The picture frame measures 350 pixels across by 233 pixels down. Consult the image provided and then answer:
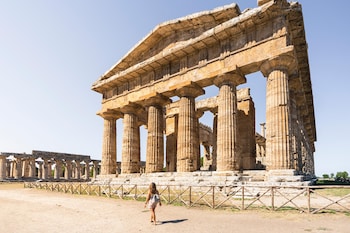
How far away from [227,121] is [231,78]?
301cm

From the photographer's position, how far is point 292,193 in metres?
13.1

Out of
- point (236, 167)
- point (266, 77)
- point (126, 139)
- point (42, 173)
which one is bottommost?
point (42, 173)

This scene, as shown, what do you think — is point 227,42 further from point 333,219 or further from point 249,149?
point 333,219

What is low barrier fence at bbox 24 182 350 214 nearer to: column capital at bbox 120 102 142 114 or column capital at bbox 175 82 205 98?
column capital at bbox 175 82 205 98

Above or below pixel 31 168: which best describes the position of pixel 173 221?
above

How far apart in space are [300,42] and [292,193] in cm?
1255

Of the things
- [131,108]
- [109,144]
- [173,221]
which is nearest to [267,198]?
[173,221]

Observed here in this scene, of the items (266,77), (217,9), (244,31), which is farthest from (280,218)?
(217,9)

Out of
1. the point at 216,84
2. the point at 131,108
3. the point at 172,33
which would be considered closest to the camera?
the point at 216,84

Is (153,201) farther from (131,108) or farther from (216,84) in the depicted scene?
(131,108)

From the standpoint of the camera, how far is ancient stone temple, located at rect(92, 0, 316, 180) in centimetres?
1702

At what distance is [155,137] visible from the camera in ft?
79.5

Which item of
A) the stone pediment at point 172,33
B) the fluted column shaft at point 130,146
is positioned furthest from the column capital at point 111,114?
the stone pediment at point 172,33

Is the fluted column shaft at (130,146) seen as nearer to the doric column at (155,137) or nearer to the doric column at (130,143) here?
the doric column at (130,143)
